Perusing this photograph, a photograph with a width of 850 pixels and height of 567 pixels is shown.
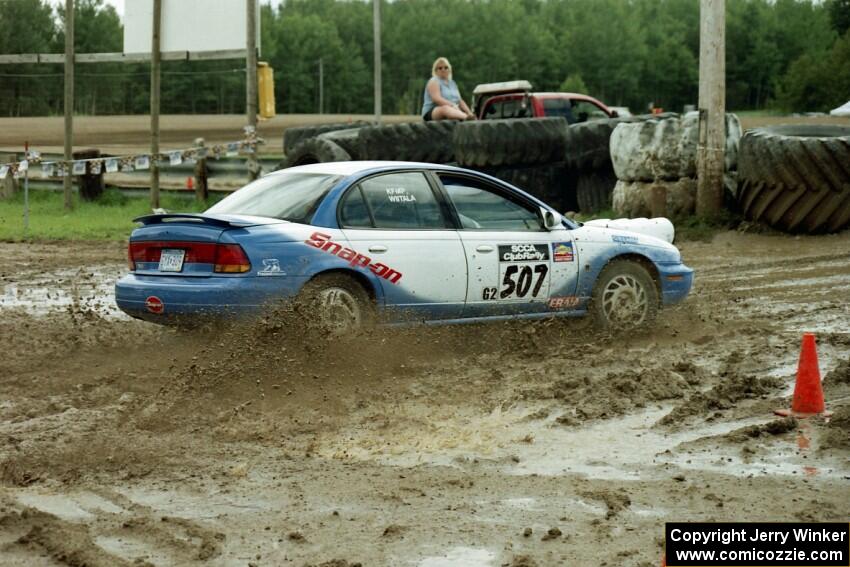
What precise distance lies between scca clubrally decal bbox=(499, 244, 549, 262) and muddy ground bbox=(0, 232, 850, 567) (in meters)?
0.54

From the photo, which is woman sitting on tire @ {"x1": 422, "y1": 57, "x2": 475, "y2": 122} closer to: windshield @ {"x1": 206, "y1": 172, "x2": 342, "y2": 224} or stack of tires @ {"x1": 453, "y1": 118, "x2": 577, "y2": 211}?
stack of tires @ {"x1": 453, "y1": 118, "x2": 577, "y2": 211}

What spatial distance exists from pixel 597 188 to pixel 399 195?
9026mm

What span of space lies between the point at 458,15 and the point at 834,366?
403ft

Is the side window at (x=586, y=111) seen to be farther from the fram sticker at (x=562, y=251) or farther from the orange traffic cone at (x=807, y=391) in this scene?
the orange traffic cone at (x=807, y=391)

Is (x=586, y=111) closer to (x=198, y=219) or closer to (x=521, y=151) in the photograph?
(x=521, y=151)

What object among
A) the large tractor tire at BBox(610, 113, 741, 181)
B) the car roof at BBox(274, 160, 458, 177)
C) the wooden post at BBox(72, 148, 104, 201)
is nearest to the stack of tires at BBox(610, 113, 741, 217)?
the large tractor tire at BBox(610, 113, 741, 181)

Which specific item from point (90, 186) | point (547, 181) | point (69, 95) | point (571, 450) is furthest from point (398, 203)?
point (90, 186)

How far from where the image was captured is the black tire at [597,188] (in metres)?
17.5

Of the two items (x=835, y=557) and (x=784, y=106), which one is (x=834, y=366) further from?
(x=784, y=106)

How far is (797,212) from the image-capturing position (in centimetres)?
1493

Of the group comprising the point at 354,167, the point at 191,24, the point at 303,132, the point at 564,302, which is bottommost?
the point at 564,302

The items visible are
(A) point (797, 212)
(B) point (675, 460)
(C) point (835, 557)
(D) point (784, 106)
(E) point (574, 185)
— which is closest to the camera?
(C) point (835, 557)

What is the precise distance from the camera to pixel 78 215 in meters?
20.2

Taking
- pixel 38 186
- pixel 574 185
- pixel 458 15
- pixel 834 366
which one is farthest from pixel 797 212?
pixel 458 15
